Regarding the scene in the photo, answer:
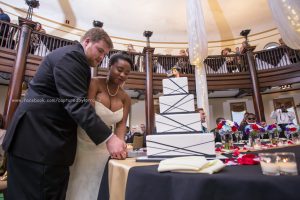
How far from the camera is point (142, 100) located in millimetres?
9906

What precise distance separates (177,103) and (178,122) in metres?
0.16

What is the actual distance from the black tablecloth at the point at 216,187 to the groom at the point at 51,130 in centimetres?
39

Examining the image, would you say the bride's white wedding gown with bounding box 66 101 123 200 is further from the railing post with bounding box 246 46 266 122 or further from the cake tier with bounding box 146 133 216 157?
the railing post with bounding box 246 46 266 122

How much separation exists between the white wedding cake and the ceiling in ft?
27.3

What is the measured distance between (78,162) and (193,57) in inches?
159

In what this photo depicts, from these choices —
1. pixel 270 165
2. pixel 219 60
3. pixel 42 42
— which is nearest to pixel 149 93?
pixel 219 60

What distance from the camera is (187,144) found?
3.31 feet

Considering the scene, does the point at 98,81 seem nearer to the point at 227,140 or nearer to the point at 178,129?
the point at 178,129

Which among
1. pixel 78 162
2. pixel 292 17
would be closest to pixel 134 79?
pixel 292 17

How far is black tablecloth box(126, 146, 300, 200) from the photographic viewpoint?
1.65ft

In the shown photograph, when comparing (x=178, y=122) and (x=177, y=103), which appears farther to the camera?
(x=177, y=103)

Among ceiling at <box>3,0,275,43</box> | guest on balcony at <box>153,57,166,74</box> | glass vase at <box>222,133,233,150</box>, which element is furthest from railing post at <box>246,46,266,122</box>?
glass vase at <box>222,133,233,150</box>

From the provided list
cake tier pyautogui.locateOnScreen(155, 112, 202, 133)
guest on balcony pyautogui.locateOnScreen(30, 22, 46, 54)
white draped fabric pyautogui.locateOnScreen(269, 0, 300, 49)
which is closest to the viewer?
cake tier pyautogui.locateOnScreen(155, 112, 202, 133)

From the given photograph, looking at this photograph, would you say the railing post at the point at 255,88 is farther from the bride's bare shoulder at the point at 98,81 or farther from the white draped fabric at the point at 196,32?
the bride's bare shoulder at the point at 98,81
